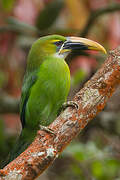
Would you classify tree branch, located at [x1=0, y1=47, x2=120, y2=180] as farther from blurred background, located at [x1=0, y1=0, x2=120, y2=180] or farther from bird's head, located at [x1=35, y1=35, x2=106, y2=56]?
blurred background, located at [x1=0, y1=0, x2=120, y2=180]

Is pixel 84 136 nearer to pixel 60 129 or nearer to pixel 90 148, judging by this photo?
pixel 90 148

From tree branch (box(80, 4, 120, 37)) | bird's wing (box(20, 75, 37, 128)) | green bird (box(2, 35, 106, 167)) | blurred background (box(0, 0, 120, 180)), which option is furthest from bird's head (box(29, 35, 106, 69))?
Result: tree branch (box(80, 4, 120, 37))

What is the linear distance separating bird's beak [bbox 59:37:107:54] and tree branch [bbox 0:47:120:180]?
0.55 m

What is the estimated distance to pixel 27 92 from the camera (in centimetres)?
285

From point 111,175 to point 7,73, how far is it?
197cm

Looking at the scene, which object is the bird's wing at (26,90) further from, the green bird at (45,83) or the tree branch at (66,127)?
the tree branch at (66,127)

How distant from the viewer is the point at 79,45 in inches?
108

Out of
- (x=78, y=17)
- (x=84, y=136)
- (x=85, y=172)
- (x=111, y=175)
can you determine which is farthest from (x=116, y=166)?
(x=78, y=17)

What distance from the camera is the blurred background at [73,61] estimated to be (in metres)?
3.46

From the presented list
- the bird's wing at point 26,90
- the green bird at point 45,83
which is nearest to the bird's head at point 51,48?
the green bird at point 45,83

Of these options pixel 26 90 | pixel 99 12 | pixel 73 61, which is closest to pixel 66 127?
pixel 26 90

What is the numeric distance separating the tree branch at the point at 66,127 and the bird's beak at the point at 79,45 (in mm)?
547

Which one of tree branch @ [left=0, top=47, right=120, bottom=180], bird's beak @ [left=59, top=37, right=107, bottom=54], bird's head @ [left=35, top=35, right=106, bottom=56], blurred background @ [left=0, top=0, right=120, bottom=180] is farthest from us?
blurred background @ [left=0, top=0, right=120, bottom=180]

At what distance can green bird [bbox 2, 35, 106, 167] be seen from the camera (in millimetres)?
2711
